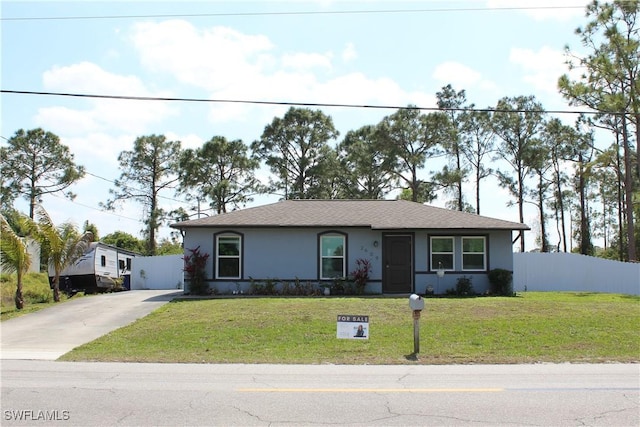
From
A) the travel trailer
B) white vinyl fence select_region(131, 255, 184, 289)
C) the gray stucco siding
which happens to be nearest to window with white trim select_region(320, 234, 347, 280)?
the gray stucco siding

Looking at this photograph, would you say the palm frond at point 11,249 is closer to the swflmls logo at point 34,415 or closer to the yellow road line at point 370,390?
the swflmls logo at point 34,415

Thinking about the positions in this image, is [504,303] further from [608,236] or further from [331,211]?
[608,236]

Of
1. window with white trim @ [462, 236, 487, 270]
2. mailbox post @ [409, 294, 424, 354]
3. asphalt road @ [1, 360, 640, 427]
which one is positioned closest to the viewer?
asphalt road @ [1, 360, 640, 427]

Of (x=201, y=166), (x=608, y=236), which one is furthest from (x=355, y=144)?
(x=608, y=236)

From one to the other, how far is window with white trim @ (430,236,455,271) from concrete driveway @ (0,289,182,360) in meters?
10.0

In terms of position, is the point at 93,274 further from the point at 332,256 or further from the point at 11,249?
the point at 332,256

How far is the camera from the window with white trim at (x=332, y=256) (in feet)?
72.0

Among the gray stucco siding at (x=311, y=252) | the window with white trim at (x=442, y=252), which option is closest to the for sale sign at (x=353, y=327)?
the gray stucco siding at (x=311, y=252)

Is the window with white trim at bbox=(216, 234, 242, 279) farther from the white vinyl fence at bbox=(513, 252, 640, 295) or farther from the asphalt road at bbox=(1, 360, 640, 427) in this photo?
the white vinyl fence at bbox=(513, 252, 640, 295)

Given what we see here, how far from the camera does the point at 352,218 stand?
2272 centimetres

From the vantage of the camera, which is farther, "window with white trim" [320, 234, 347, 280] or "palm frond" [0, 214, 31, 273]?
"window with white trim" [320, 234, 347, 280]

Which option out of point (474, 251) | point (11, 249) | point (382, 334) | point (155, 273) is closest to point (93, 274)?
point (155, 273)

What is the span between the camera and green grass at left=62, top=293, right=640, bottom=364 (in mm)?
11539

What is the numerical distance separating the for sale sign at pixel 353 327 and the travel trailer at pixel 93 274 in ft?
56.8
